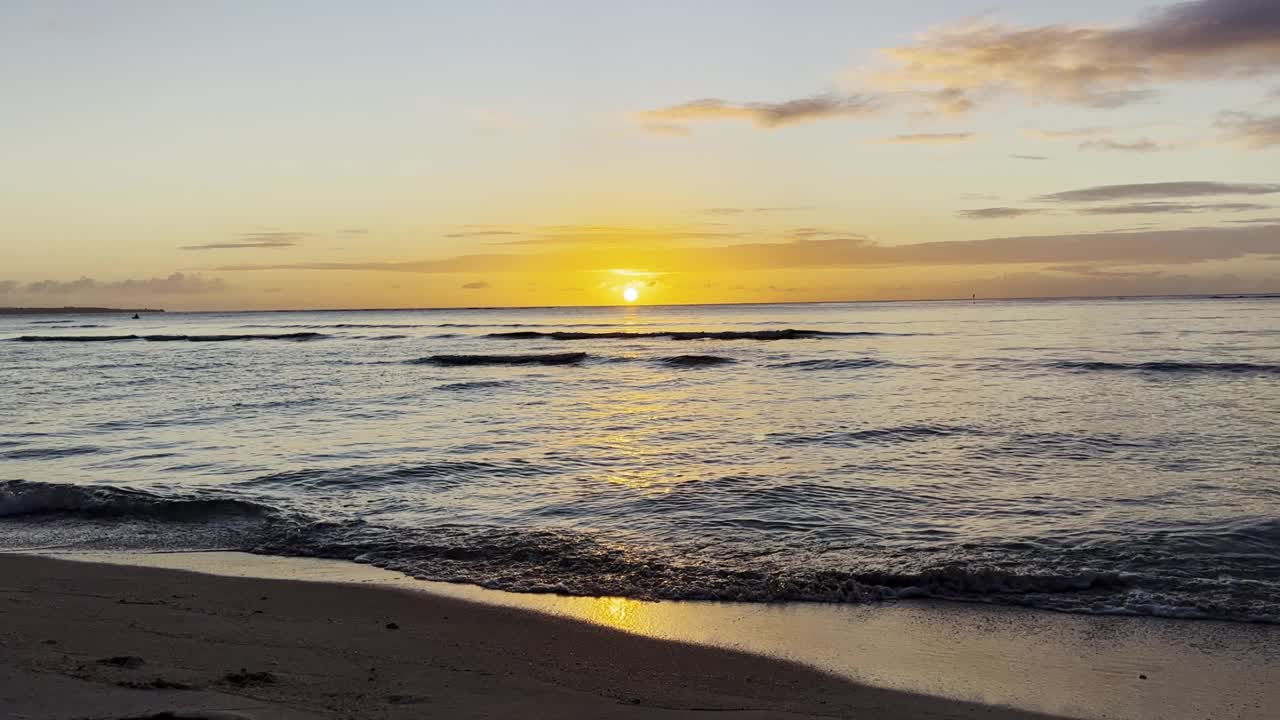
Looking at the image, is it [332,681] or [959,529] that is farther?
[959,529]

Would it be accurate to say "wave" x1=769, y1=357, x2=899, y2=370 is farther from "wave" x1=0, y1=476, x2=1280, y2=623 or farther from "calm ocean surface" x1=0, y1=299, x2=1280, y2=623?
"wave" x1=0, y1=476, x2=1280, y2=623

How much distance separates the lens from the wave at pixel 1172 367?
105 ft

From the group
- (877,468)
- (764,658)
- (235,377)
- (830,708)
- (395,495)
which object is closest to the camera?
(830,708)

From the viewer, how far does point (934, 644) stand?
274 inches

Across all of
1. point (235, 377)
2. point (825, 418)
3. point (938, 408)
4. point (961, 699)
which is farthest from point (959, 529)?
point (235, 377)

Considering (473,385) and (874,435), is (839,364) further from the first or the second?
(874,435)

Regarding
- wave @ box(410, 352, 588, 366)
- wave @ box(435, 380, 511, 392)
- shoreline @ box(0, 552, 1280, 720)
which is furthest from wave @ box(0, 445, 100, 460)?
wave @ box(410, 352, 588, 366)

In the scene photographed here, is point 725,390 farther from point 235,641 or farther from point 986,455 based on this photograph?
point 235,641

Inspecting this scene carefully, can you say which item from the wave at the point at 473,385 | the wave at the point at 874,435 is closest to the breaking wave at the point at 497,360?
the wave at the point at 473,385

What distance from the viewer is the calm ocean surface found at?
884cm

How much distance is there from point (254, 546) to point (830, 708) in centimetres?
723

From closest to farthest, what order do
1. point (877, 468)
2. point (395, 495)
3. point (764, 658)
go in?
point (764, 658) < point (395, 495) < point (877, 468)

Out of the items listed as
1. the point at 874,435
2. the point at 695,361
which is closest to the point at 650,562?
the point at 874,435

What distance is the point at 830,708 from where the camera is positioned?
223 inches
